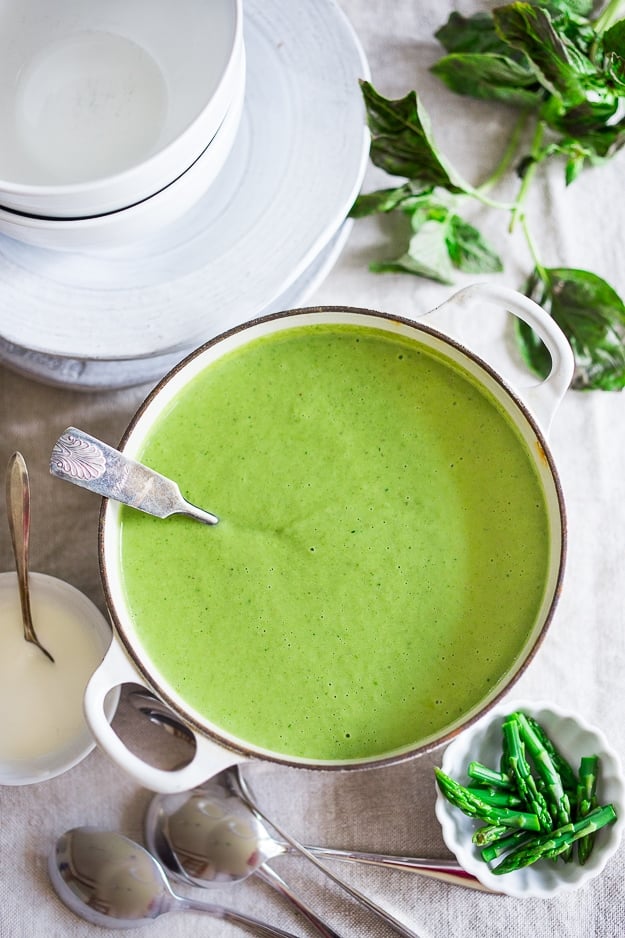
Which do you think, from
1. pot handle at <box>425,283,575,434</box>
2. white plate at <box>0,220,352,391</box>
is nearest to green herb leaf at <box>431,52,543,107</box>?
white plate at <box>0,220,352,391</box>

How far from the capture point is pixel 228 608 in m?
1.32

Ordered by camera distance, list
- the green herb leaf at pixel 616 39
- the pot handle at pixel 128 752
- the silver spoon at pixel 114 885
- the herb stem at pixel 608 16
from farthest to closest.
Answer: the herb stem at pixel 608 16 → the silver spoon at pixel 114 885 → the green herb leaf at pixel 616 39 → the pot handle at pixel 128 752

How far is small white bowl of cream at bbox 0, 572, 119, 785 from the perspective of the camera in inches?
56.2

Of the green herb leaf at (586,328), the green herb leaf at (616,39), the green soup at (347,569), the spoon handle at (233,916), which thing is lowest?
the spoon handle at (233,916)

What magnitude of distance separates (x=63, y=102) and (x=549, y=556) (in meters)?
1.03

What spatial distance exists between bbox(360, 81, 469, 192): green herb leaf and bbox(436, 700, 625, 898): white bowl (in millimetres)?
828

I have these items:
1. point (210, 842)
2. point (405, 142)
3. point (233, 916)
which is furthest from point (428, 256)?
point (233, 916)

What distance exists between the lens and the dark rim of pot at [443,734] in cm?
122

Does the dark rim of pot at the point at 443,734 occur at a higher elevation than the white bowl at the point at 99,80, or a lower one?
lower

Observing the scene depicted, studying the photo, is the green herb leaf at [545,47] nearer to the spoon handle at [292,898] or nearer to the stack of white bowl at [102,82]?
the stack of white bowl at [102,82]

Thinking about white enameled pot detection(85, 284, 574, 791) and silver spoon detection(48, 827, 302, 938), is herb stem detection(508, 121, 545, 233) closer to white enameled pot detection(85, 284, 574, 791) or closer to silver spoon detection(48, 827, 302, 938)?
white enameled pot detection(85, 284, 574, 791)

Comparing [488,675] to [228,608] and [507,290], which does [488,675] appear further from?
[507,290]

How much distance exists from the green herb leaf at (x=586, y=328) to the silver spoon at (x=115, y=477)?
0.62 metres

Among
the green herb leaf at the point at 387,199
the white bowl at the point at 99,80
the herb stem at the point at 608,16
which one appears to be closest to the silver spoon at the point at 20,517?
the white bowl at the point at 99,80
